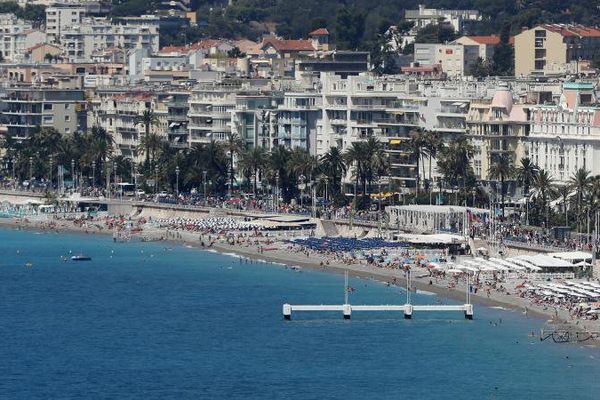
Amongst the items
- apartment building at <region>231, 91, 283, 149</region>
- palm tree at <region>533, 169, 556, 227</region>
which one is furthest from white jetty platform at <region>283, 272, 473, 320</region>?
apartment building at <region>231, 91, 283, 149</region>

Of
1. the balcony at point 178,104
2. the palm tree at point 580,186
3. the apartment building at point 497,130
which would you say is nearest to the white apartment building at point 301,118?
the balcony at point 178,104

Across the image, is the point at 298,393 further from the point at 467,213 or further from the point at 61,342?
the point at 467,213

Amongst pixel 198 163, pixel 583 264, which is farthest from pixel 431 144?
pixel 583 264

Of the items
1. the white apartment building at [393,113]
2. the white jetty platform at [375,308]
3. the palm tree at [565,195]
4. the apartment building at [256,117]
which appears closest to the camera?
the white jetty platform at [375,308]

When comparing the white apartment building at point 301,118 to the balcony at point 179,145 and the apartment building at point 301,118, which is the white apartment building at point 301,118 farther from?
the balcony at point 179,145

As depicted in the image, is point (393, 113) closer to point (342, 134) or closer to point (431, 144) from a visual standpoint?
point (342, 134)

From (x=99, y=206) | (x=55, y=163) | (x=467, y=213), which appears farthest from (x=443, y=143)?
(x=55, y=163)
